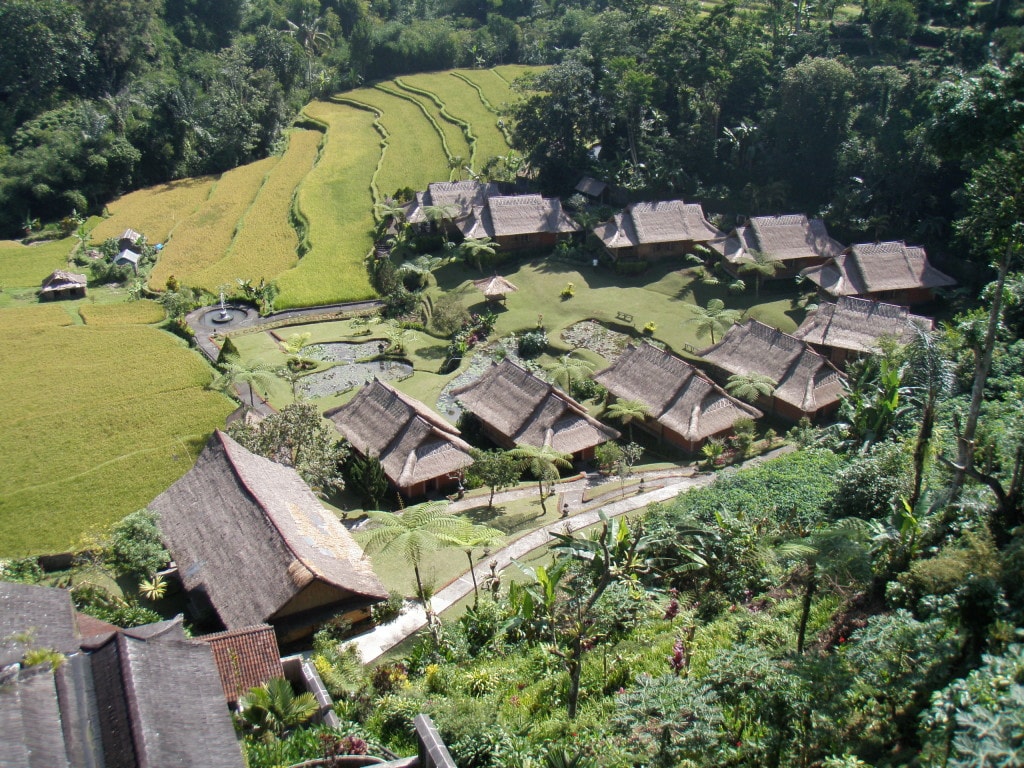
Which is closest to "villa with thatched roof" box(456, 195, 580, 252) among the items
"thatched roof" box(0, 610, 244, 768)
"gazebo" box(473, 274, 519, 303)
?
"gazebo" box(473, 274, 519, 303)

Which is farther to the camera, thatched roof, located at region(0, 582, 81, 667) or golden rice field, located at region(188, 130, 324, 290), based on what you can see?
golden rice field, located at region(188, 130, 324, 290)

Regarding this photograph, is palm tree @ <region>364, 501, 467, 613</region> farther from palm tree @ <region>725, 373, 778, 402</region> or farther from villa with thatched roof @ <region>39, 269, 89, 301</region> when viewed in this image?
villa with thatched roof @ <region>39, 269, 89, 301</region>

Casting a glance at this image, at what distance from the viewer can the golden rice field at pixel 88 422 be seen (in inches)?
1095

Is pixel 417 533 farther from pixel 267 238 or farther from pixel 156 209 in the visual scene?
pixel 156 209

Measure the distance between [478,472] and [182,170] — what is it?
160 feet

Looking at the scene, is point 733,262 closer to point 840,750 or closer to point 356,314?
point 356,314

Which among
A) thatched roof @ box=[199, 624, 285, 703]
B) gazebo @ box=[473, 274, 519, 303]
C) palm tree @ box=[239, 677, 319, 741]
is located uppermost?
palm tree @ box=[239, 677, 319, 741]

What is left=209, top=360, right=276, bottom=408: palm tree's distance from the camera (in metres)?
33.6

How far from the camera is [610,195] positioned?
54.8 meters

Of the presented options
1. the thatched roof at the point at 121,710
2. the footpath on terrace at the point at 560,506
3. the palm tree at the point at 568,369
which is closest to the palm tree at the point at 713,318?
the palm tree at the point at 568,369

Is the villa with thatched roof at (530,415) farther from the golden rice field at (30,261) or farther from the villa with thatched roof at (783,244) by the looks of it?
the golden rice field at (30,261)

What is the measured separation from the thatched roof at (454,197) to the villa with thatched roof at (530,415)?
20.7m

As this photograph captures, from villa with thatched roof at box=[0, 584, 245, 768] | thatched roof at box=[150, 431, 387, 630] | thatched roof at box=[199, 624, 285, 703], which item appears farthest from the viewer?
thatched roof at box=[150, 431, 387, 630]

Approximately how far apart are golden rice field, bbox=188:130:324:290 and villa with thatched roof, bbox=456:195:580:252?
11.3m
